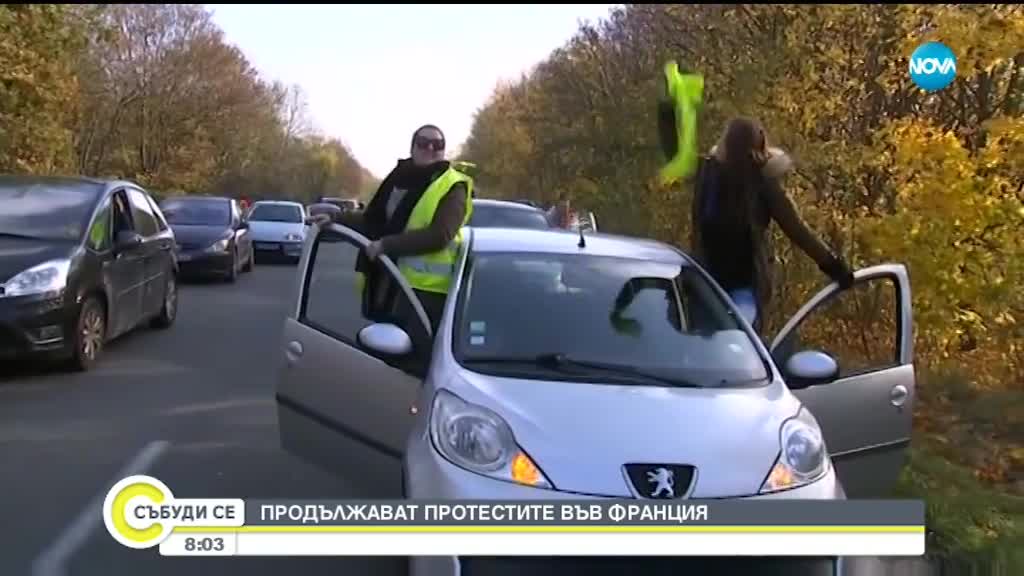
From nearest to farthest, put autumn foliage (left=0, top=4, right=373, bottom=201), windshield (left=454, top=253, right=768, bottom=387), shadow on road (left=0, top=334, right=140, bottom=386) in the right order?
windshield (left=454, top=253, right=768, bottom=387)
shadow on road (left=0, top=334, right=140, bottom=386)
autumn foliage (left=0, top=4, right=373, bottom=201)

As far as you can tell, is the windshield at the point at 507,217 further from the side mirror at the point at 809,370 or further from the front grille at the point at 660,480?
the front grille at the point at 660,480

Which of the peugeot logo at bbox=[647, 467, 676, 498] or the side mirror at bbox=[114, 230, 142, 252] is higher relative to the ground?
the side mirror at bbox=[114, 230, 142, 252]

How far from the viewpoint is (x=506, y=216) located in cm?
1413

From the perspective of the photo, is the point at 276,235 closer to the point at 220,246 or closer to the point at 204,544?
the point at 220,246

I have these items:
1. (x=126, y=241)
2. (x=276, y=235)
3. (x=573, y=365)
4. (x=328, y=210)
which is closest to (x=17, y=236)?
(x=126, y=241)

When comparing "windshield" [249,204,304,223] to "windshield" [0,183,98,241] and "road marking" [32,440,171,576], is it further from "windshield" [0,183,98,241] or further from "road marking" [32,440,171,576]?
"road marking" [32,440,171,576]

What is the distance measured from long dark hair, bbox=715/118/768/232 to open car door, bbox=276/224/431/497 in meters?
1.97

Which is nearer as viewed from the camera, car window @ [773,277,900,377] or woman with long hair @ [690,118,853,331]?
woman with long hair @ [690,118,853,331]

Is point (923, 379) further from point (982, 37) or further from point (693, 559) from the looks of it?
point (693, 559)

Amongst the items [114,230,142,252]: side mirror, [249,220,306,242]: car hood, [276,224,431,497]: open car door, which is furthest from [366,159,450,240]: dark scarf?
[249,220,306,242]: car hood

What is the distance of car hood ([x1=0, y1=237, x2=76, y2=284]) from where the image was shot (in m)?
9.09

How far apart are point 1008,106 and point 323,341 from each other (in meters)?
6.32

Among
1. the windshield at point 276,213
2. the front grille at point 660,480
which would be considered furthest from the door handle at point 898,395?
the windshield at point 276,213

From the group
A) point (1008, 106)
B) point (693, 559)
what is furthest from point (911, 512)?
point (1008, 106)
